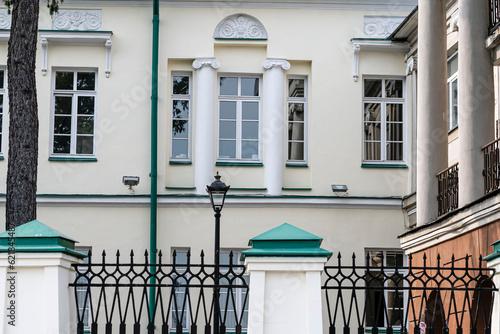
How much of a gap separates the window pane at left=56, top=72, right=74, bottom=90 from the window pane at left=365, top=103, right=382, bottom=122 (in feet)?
20.6

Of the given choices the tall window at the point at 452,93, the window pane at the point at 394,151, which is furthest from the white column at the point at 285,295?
the window pane at the point at 394,151

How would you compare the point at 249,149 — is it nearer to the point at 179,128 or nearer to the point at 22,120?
the point at 179,128

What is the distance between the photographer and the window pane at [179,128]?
20.6 metres

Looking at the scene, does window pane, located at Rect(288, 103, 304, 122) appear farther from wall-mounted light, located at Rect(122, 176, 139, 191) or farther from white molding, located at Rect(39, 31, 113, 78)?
white molding, located at Rect(39, 31, 113, 78)

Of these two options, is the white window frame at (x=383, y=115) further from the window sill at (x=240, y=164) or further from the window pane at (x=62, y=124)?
the window pane at (x=62, y=124)

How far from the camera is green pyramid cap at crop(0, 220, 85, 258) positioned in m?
8.98

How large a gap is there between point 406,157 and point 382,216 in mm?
1390

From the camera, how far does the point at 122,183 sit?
20.2m

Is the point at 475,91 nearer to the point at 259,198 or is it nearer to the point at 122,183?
the point at 259,198

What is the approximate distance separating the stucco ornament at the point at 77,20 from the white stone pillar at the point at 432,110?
7559 mm

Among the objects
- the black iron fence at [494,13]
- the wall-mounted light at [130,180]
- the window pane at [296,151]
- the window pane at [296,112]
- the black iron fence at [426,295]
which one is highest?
the black iron fence at [494,13]

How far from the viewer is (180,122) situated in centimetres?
2062

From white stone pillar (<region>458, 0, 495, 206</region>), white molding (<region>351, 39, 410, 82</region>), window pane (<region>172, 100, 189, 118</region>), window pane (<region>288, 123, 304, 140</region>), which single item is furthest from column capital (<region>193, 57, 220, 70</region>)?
white stone pillar (<region>458, 0, 495, 206</region>)

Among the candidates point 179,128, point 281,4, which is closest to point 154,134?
point 179,128
